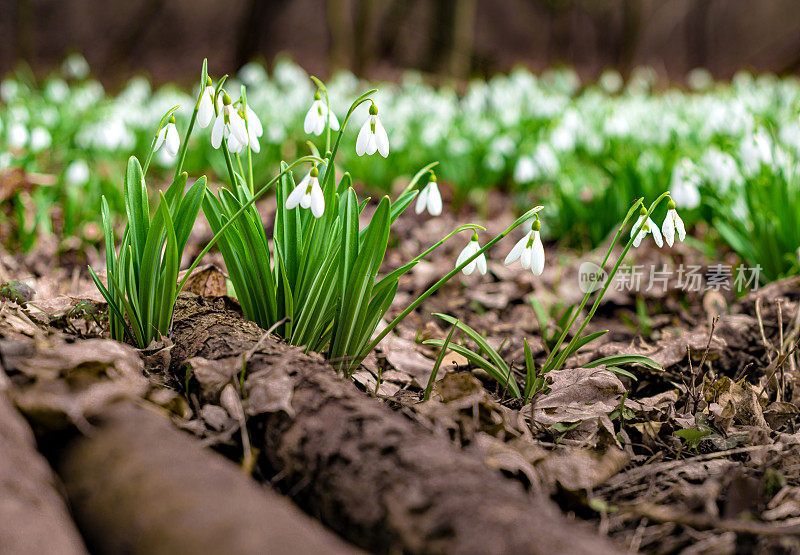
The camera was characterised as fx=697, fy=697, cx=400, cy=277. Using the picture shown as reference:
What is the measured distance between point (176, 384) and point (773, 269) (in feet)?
7.58

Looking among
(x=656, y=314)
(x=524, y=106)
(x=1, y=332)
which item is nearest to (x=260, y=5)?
(x=524, y=106)

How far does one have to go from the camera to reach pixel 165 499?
926mm

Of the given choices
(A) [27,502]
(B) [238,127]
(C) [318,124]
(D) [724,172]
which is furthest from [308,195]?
(D) [724,172]

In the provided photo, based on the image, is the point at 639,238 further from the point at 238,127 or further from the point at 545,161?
the point at 545,161

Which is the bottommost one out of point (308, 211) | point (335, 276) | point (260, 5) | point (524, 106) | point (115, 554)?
point (115, 554)

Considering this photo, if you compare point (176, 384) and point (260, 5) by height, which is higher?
point (260, 5)

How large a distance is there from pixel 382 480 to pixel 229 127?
33.3 inches

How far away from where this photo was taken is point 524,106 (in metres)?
6.34

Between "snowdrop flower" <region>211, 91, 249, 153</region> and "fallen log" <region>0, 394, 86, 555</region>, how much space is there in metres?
0.67

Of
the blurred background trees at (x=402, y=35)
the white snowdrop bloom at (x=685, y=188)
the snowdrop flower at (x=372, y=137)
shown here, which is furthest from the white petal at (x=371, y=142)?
the blurred background trees at (x=402, y=35)

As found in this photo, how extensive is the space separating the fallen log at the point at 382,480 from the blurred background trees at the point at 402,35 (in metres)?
7.67

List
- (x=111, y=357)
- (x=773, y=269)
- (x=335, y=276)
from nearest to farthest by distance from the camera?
(x=111, y=357) → (x=335, y=276) → (x=773, y=269)

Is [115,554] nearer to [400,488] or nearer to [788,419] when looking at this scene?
[400,488]

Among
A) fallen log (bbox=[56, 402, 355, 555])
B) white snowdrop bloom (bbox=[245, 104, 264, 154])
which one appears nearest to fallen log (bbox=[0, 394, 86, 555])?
fallen log (bbox=[56, 402, 355, 555])
